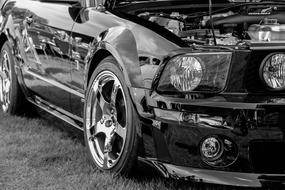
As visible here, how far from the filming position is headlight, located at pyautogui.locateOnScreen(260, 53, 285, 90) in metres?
2.79

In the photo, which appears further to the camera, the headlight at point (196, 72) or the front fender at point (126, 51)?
the front fender at point (126, 51)

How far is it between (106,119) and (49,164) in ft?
1.94

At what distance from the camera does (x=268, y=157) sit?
9.28 feet

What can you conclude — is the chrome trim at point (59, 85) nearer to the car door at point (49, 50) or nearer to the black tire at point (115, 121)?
the car door at point (49, 50)

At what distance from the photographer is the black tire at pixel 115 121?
10.3 feet

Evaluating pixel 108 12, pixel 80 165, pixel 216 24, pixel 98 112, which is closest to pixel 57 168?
pixel 80 165

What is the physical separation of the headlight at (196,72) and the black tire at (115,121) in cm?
31

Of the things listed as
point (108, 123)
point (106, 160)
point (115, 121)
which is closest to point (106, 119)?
point (108, 123)

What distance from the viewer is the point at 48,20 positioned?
436cm

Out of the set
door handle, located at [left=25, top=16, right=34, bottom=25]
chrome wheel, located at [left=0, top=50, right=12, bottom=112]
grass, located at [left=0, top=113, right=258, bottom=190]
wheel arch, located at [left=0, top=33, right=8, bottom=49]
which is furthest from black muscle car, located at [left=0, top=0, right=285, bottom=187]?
wheel arch, located at [left=0, top=33, right=8, bottom=49]

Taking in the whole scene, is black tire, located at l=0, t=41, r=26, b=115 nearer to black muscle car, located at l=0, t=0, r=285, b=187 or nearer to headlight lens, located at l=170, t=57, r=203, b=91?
black muscle car, located at l=0, t=0, r=285, b=187

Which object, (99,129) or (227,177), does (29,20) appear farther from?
(227,177)

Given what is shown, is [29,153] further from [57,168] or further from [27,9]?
[27,9]

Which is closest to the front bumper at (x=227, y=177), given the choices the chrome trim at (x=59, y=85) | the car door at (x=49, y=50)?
the chrome trim at (x=59, y=85)
